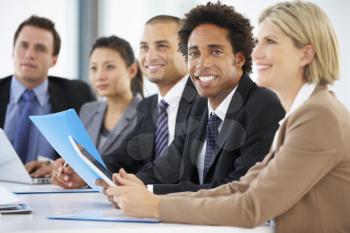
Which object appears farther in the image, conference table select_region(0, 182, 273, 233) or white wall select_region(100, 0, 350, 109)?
white wall select_region(100, 0, 350, 109)

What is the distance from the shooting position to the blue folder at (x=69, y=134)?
6.66ft

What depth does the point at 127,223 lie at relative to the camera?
179 cm

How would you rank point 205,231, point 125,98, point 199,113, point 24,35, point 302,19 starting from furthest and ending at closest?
1. point 24,35
2. point 125,98
3. point 199,113
4. point 302,19
5. point 205,231

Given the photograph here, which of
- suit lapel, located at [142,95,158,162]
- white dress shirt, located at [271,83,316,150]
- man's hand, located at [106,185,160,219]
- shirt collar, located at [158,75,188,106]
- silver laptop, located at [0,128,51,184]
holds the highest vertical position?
white dress shirt, located at [271,83,316,150]

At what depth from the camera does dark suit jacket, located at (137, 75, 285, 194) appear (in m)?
2.46

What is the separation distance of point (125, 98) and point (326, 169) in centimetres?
278

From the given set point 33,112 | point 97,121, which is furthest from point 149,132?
point 33,112

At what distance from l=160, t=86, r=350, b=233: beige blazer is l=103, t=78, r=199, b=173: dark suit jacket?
1.52 meters

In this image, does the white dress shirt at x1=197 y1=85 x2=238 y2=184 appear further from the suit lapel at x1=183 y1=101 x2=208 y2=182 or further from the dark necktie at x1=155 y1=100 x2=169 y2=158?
the dark necktie at x1=155 y1=100 x2=169 y2=158

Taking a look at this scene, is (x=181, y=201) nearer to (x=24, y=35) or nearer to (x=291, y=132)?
(x=291, y=132)

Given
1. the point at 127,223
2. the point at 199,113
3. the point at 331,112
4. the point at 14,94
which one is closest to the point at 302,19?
the point at 331,112

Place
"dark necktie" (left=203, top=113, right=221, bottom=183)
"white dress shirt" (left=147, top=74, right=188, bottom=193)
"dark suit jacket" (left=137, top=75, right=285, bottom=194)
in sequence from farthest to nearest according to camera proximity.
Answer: "white dress shirt" (left=147, top=74, right=188, bottom=193) → "dark necktie" (left=203, top=113, right=221, bottom=183) → "dark suit jacket" (left=137, top=75, right=285, bottom=194)

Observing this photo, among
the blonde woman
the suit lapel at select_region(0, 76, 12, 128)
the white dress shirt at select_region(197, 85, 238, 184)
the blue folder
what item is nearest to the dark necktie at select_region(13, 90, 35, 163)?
the suit lapel at select_region(0, 76, 12, 128)

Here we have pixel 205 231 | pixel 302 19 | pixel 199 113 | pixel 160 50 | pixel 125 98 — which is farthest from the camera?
pixel 125 98
